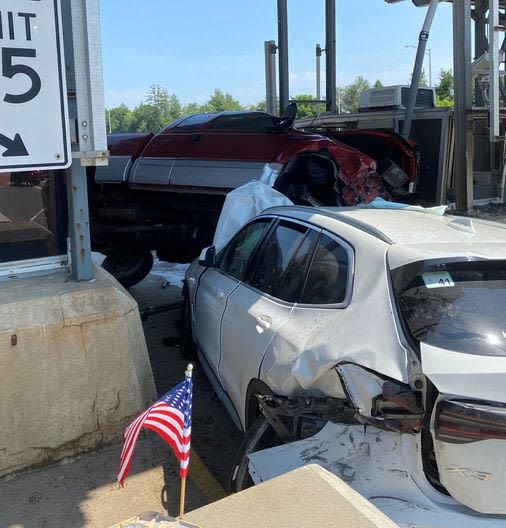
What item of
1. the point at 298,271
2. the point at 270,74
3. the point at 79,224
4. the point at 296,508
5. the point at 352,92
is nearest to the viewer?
the point at 296,508

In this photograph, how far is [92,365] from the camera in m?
3.54

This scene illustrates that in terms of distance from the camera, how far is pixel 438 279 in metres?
2.46

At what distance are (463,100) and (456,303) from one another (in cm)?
687

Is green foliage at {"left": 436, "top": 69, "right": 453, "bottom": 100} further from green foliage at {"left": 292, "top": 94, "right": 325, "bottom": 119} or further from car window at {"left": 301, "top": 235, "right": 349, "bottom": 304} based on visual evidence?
car window at {"left": 301, "top": 235, "right": 349, "bottom": 304}

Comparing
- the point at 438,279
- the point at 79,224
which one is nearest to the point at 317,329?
the point at 438,279

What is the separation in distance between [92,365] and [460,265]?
7.25ft

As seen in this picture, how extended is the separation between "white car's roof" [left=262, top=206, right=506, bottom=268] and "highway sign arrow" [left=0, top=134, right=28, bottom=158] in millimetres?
1598

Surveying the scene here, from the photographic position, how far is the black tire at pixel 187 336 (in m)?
5.18

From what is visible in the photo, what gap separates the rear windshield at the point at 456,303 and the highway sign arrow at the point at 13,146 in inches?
86.6

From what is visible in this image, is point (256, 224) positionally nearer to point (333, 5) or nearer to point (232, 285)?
point (232, 285)

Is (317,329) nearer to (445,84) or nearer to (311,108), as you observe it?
(311,108)

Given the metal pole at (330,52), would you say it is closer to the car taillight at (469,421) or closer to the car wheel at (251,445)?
the car wheel at (251,445)

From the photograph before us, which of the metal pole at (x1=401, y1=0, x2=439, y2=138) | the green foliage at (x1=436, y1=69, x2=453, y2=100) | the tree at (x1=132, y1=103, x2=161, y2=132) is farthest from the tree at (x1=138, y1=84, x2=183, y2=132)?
the metal pole at (x1=401, y1=0, x2=439, y2=138)

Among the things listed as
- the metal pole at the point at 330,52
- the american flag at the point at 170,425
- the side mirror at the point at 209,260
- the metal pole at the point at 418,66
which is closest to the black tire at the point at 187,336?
the side mirror at the point at 209,260
